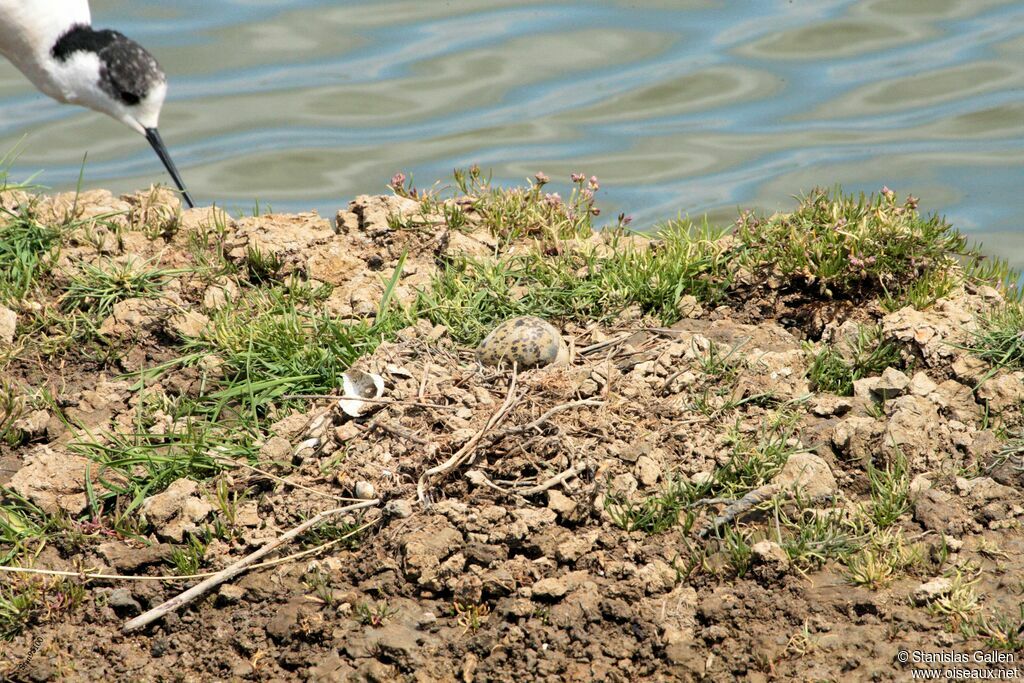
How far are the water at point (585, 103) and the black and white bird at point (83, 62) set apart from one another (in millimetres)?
826

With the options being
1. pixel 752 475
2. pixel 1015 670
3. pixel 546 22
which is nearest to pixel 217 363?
pixel 752 475

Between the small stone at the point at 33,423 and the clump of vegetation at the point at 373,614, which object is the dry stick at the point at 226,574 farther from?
the small stone at the point at 33,423

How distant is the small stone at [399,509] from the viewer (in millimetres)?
3342

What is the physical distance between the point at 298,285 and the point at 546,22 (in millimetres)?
6171

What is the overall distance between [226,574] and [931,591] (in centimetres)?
191

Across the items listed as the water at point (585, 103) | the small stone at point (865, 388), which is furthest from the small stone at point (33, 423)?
the water at point (585, 103)

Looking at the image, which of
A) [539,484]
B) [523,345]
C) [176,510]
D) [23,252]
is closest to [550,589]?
[539,484]

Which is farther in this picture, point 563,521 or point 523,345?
point 523,345

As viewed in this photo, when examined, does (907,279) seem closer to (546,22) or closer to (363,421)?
(363,421)

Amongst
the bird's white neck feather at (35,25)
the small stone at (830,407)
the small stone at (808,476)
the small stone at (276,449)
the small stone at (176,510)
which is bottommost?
the small stone at (176,510)

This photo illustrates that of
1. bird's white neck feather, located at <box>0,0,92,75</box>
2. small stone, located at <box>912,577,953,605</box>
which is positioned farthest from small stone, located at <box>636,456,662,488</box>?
bird's white neck feather, located at <box>0,0,92,75</box>

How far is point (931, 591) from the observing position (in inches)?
117

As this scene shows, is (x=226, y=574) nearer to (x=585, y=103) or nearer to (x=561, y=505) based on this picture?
(x=561, y=505)

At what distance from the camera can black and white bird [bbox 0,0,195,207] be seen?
6.76 metres
